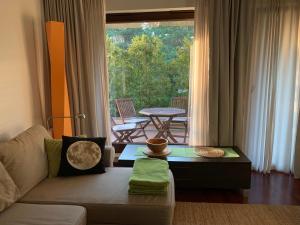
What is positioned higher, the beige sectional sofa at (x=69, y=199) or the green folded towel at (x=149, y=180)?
the green folded towel at (x=149, y=180)

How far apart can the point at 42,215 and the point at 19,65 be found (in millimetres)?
1706

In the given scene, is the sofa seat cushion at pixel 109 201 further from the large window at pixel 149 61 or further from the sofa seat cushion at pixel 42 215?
the large window at pixel 149 61

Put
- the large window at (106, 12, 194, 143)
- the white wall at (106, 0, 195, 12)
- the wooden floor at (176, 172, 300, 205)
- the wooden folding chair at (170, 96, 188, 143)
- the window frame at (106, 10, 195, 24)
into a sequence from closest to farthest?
the wooden floor at (176, 172, 300, 205) → the white wall at (106, 0, 195, 12) → the window frame at (106, 10, 195, 24) → the large window at (106, 12, 194, 143) → the wooden folding chair at (170, 96, 188, 143)

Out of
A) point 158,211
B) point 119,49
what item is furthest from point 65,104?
point 158,211

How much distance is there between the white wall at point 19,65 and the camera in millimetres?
2605

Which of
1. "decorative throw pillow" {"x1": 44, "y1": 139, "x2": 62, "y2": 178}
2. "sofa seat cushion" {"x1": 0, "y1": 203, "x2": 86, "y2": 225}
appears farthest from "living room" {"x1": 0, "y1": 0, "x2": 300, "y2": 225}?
"sofa seat cushion" {"x1": 0, "y1": 203, "x2": 86, "y2": 225}

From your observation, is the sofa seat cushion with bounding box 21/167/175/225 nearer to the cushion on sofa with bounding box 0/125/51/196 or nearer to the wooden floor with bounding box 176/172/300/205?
the cushion on sofa with bounding box 0/125/51/196

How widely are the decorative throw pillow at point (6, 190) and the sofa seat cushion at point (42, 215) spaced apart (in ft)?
0.16

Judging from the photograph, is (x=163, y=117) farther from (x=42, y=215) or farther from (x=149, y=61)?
(x=42, y=215)

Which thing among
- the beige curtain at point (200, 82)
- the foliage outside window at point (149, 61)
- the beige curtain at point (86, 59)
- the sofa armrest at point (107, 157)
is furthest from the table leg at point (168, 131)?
the sofa armrest at point (107, 157)

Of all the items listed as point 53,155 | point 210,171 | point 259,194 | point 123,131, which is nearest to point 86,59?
point 123,131

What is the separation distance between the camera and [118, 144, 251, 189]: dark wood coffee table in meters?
2.85

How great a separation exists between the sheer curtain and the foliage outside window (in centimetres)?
87

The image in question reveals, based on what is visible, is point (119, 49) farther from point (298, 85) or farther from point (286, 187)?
point (286, 187)
